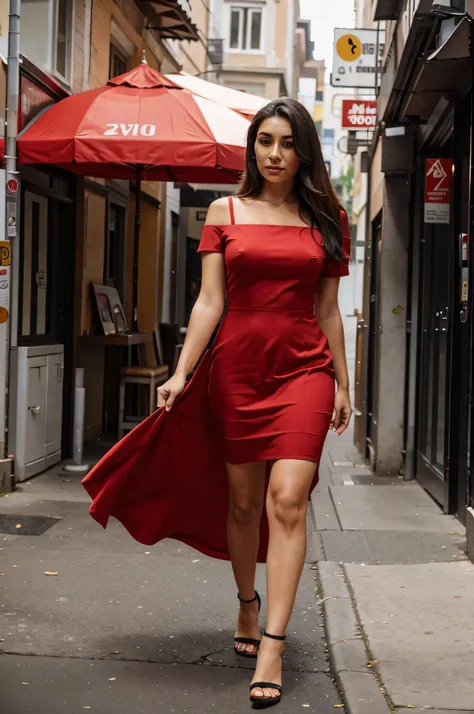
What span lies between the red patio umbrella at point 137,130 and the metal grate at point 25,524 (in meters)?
2.89

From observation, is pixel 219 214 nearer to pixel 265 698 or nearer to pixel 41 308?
pixel 265 698

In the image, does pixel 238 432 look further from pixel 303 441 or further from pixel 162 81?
pixel 162 81

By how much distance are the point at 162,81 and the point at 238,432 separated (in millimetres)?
6727

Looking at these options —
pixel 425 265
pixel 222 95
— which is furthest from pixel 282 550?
pixel 222 95

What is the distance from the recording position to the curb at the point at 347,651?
3.99 metres

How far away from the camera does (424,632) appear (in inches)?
192

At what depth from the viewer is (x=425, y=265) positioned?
967cm

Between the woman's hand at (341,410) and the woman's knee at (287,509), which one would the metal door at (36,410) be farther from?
the woman's knee at (287,509)

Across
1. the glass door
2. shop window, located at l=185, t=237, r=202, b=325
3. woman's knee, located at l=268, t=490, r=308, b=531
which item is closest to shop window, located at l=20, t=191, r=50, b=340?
the glass door

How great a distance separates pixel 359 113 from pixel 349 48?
119 cm

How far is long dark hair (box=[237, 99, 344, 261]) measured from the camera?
4230 millimetres

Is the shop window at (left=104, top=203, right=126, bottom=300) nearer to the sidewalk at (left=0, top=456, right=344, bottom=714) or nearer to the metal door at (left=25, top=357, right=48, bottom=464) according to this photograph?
the metal door at (left=25, top=357, right=48, bottom=464)

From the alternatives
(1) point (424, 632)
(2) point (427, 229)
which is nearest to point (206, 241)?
(1) point (424, 632)

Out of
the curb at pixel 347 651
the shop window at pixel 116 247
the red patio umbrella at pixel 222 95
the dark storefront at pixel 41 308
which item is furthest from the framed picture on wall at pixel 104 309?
the curb at pixel 347 651
